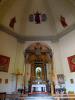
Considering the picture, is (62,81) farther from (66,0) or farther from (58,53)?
(66,0)

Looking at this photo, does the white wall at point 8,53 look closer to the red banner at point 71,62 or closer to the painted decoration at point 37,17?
the painted decoration at point 37,17

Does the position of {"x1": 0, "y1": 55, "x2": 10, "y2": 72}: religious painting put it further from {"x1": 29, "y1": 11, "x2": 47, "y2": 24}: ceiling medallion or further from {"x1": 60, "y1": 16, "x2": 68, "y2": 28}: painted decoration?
{"x1": 60, "y1": 16, "x2": 68, "y2": 28}: painted decoration

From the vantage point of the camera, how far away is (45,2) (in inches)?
468

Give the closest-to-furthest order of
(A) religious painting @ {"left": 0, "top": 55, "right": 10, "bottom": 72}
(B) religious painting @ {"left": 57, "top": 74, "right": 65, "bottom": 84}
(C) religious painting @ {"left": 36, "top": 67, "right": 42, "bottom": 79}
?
(A) religious painting @ {"left": 0, "top": 55, "right": 10, "bottom": 72}
(B) religious painting @ {"left": 57, "top": 74, "right": 65, "bottom": 84}
(C) religious painting @ {"left": 36, "top": 67, "right": 42, "bottom": 79}

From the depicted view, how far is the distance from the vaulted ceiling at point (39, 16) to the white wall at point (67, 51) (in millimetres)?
722

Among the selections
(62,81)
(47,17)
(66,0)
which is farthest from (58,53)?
(66,0)

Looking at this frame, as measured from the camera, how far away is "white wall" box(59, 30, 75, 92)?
11.0 meters

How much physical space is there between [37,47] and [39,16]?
353cm

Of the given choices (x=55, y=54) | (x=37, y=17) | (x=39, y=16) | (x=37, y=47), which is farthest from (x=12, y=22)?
(x=55, y=54)

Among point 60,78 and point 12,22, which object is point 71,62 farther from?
point 12,22

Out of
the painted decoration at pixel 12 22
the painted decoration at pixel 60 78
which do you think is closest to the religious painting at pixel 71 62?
the painted decoration at pixel 60 78

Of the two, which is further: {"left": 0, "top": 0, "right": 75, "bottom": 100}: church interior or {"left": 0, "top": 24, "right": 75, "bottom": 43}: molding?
{"left": 0, "top": 24, "right": 75, "bottom": 43}: molding

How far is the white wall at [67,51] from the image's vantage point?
36.2ft

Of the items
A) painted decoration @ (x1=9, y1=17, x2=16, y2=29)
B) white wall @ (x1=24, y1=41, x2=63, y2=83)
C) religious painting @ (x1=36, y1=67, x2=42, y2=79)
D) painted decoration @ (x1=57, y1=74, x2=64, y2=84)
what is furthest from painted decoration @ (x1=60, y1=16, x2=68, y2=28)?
religious painting @ (x1=36, y1=67, x2=42, y2=79)
